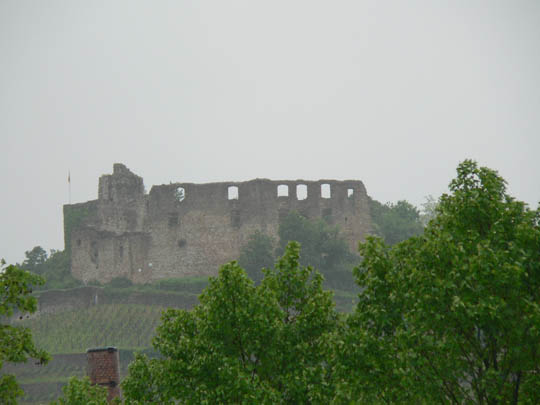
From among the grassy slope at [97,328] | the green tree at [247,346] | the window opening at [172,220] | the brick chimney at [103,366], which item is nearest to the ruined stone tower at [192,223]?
the window opening at [172,220]

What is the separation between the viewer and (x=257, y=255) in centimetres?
5784

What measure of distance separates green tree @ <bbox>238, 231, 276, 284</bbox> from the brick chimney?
32712 millimetres

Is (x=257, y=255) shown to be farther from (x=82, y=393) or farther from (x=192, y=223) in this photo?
(x=82, y=393)

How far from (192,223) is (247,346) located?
4585cm

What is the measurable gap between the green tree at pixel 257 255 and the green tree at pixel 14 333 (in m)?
40.6

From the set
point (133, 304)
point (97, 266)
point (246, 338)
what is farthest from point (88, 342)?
point (246, 338)

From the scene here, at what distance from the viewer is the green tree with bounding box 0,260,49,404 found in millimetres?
15211

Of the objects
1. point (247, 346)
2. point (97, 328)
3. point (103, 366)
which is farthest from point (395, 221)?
point (247, 346)

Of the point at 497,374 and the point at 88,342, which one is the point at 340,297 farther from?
the point at 497,374

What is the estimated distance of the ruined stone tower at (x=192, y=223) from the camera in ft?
206

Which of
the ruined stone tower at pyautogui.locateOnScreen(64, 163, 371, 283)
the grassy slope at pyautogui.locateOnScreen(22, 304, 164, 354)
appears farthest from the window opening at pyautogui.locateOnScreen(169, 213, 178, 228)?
the grassy slope at pyautogui.locateOnScreen(22, 304, 164, 354)

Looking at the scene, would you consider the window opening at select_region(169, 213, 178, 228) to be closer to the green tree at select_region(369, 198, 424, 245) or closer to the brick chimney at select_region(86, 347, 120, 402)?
the green tree at select_region(369, 198, 424, 245)

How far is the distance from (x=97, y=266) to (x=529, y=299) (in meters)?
50.1

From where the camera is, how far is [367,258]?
57.7 feet
